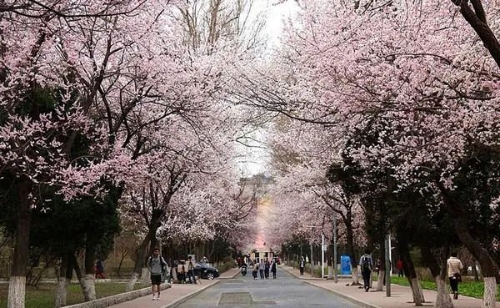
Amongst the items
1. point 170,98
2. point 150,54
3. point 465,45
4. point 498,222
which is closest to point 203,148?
point 170,98

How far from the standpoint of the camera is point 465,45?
11.7 metres

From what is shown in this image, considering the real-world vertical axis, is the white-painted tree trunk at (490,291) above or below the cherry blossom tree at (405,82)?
below

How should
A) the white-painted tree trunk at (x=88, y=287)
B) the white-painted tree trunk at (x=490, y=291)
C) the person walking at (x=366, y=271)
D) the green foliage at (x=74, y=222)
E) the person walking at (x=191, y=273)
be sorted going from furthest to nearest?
1. the person walking at (x=191, y=273)
2. the person walking at (x=366, y=271)
3. the white-painted tree trunk at (x=88, y=287)
4. the green foliage at (x=74, y=222)
5. the white-painted tree trunk at (x=490, y=291)

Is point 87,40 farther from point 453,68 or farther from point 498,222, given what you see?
point 498,222

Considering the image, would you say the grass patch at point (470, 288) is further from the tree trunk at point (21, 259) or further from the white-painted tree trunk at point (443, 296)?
the tree trunk at point (21, 259)

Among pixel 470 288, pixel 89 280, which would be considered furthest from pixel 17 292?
pixel 470 288

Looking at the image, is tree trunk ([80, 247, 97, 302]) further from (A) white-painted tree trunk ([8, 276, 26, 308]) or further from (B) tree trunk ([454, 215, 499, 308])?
(B) tree trunk ([454, 215, 499, 308])

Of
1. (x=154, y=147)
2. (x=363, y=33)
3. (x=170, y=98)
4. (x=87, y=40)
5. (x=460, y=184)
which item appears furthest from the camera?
(x=154, y=147)


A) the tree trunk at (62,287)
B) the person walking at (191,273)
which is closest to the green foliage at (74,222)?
the tree trunk at (62,287)

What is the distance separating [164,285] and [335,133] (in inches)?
780

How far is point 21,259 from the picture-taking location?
46.6ft

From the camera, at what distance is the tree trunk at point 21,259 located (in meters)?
14.2

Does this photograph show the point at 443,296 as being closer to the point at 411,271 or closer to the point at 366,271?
the point at 411,271

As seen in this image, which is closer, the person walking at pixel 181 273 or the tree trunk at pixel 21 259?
the tree trunk at pixel 21 259
